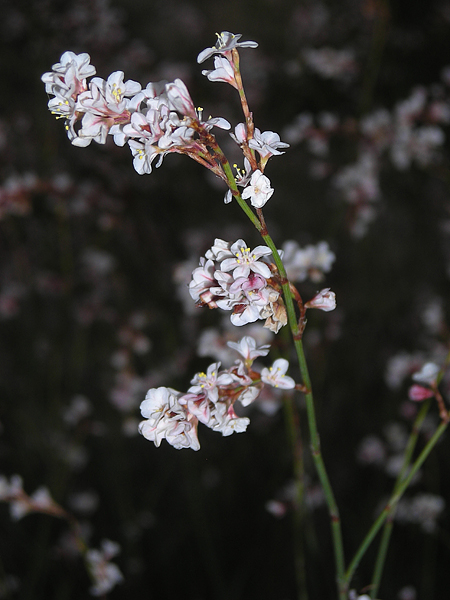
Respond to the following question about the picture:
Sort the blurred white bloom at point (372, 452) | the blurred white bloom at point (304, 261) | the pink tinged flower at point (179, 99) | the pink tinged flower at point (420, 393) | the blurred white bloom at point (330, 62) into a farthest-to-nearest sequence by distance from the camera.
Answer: the blurred white bloom at point (330, 62) → the blurred white bloom at point (372, 452) → the blurred white bloom at point (304, 261) → the pink tinged flower at point (420, 393) → the pink tinged flower at point (179, 99)

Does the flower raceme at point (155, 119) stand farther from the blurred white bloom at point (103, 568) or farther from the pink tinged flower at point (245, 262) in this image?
the blurred white bloom at point (103, 568)

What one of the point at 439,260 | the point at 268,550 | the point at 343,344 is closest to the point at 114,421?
the point at 268,550

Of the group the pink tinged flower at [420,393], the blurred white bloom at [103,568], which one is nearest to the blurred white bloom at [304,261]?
the pink tinged flower at [420,393]

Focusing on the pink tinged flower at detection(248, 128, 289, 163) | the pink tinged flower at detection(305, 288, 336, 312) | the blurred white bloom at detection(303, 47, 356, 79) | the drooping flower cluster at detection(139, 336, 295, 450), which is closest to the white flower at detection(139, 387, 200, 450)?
the drooping flower cluster at detection(139, 336, 295, 450)

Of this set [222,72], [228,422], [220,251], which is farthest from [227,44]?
[228,422]

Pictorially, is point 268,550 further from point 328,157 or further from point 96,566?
point 328,157

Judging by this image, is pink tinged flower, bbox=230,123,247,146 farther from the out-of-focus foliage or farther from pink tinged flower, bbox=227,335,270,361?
the out-of-focus foliage
